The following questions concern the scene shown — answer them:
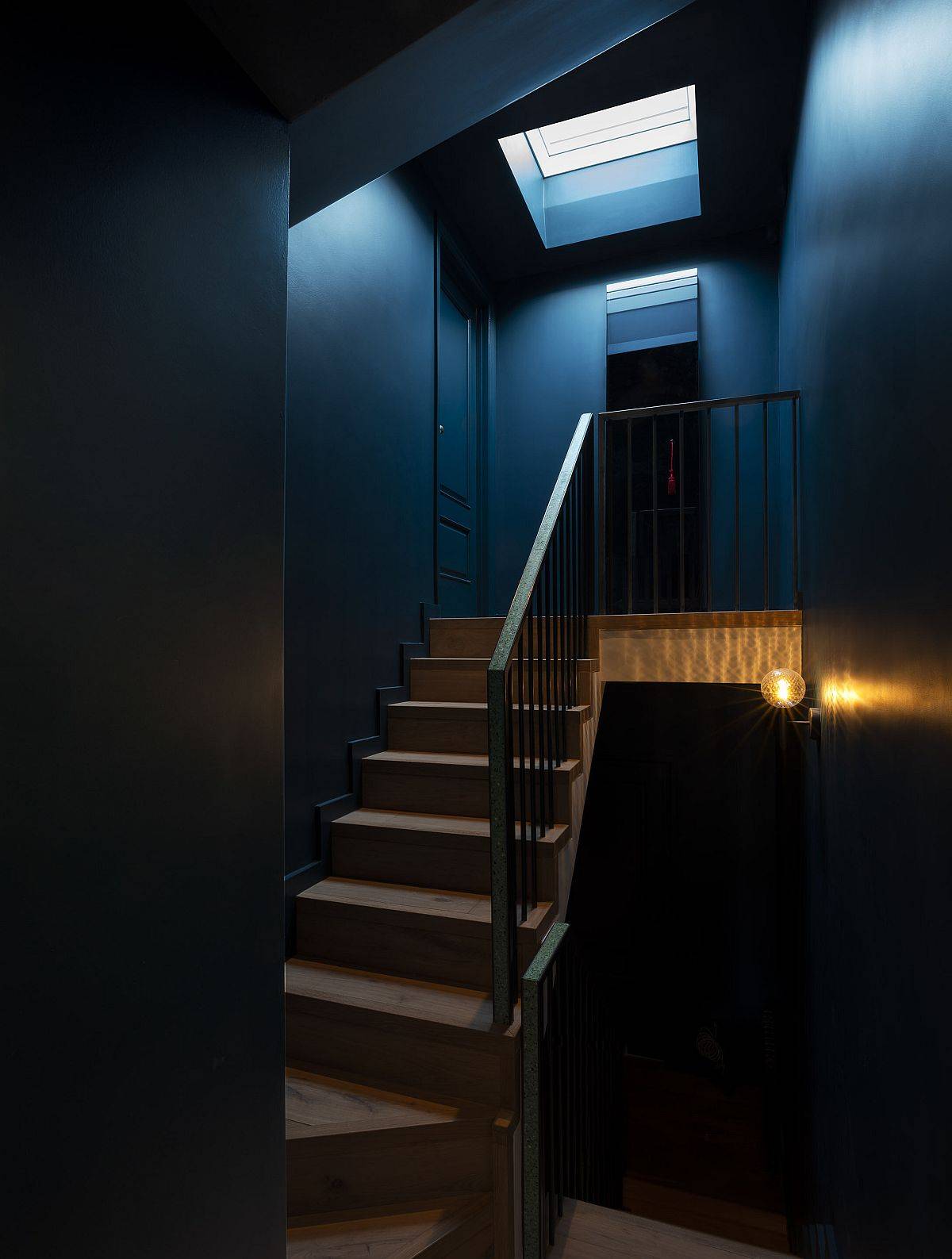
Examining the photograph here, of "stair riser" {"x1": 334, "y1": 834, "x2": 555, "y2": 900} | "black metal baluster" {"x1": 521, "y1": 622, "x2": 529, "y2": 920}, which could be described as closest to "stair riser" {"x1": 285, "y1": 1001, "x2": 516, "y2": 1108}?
"black metal baluster" {"x1": 521, "y1": 622, "x2": 529, "y2": 920}

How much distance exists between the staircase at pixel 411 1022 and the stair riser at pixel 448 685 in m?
0.35

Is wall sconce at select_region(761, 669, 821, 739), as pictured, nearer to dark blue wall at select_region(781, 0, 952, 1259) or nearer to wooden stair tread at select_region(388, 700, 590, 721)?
dark blue wall at select_region(781, 0, 952, 1259)

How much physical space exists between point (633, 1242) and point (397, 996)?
965mm

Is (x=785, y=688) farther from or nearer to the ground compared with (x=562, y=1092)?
farther from the ground

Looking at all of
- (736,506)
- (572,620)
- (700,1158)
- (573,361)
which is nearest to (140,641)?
(572,620)

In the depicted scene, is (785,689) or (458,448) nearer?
(785,689)

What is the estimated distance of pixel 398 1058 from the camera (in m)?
2.11

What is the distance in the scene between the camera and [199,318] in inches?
47.9

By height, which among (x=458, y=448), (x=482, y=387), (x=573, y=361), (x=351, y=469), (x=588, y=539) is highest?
(x=573, y=361)

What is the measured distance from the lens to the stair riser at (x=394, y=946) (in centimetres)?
230

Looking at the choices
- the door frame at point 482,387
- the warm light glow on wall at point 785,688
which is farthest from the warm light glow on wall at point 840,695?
the door frame at point 482,387

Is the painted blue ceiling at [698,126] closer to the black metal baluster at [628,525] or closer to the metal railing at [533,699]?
the black metal baluster at [628,525]

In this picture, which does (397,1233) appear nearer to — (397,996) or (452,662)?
(397,996)

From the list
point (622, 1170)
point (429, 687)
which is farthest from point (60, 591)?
point (622, 1170)
